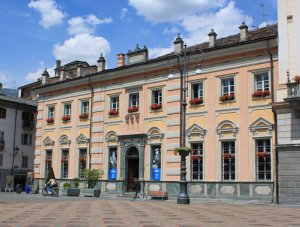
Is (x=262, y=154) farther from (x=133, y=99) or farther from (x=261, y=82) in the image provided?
(x=133, y=99)

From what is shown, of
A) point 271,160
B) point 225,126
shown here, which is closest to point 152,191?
point 225,126

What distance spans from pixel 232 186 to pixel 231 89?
249 inches

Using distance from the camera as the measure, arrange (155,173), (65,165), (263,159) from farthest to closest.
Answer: (65,165)
(155,173)
(263,159)

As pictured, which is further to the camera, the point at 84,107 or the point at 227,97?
the point at 84,107

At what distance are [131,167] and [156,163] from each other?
9.23 ft

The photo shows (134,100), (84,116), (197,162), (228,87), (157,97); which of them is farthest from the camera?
(84,116)

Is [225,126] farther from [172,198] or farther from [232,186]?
[172,198]

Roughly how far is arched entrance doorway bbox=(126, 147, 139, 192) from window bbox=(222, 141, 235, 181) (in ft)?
25.9

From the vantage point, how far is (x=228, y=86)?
29.9 metres

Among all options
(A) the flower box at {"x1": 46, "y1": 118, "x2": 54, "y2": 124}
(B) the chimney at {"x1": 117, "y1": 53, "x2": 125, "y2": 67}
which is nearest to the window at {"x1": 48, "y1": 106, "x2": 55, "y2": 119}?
(A) the flower box at {"x1": 46, "y1": 118, "x2": 54, "y2": 124}

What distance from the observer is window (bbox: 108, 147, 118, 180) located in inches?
1401

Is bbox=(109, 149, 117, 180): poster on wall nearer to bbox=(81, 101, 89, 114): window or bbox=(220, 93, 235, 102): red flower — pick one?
bbox=(81, 101, 89, 114): window

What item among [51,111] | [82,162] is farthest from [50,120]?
[82,162]

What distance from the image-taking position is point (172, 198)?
30.8 meters
